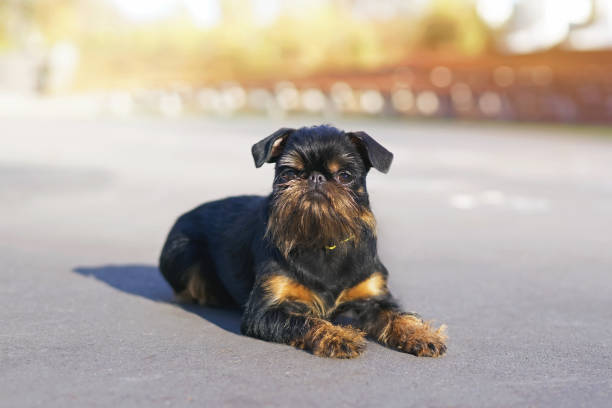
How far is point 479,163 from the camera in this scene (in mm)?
17312

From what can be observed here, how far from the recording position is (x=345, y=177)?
498 centimetres

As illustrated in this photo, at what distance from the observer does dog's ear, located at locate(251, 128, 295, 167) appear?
5.07m

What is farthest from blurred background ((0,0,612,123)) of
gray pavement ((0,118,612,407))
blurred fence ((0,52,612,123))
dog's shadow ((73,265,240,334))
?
dog's shadow ((73,265,240,334))

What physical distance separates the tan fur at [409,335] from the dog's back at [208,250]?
3.74 ft

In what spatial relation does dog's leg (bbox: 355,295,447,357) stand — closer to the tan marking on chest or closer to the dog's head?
the tan marking on chest

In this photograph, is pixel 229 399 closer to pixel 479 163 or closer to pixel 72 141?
pixel 479 163

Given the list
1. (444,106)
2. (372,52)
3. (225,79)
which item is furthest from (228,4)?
(444,106)

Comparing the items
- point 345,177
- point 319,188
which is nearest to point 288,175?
point 319,188

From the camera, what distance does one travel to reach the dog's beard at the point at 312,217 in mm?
4823

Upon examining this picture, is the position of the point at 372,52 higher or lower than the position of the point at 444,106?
higher

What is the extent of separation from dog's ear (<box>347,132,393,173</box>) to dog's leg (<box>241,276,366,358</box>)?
2.83ft

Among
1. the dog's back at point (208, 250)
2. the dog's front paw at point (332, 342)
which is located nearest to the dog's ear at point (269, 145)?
the dog's back at point (208, 250)

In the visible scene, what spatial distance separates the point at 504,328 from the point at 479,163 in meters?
12.0

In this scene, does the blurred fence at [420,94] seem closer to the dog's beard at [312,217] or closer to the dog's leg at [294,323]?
the dog's beard at [312,217]
